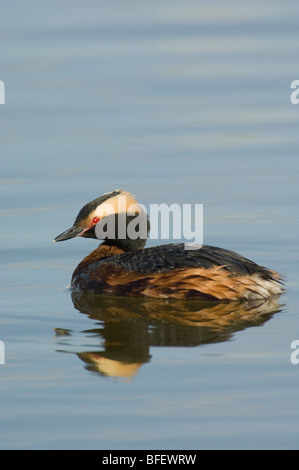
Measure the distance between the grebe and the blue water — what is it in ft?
0.51

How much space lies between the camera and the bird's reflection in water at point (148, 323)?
809 centimetres

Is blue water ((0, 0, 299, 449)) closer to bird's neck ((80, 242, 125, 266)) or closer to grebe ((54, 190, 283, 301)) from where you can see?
grebe ((54, 190, 283, 301))

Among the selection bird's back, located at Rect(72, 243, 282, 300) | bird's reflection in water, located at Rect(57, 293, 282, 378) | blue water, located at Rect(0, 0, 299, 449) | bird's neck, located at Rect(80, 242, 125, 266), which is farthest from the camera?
bird's neck, located at Rect(80, 242, 125, 266)

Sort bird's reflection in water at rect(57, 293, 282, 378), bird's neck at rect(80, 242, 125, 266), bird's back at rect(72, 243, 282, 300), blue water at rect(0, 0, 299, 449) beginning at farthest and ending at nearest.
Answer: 1. bird's neck at rect(80, 242, 125, 266)
2. bird's back at rect(72, 243, 282, 300)
3. bird's reflection in water at rect(57, 293, 282, 378)
4. blue water at rect(0, 0, 299, 449)

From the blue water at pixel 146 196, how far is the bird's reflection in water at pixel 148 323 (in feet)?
0.08

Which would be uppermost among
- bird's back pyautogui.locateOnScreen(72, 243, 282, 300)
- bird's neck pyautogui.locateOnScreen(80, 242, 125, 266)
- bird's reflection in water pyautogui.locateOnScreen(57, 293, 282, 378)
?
bird's neck pyautogui.locateOnScreen(80, 242, 125, 266)

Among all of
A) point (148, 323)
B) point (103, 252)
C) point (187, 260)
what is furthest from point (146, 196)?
point (148, 323)

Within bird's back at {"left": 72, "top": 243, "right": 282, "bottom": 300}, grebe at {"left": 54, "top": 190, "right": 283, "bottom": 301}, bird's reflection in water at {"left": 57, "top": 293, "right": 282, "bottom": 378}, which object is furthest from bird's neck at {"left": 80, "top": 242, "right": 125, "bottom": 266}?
bird's reflection in water at {"left": 57, "top": 293, "right": 282, "bottom": 378}

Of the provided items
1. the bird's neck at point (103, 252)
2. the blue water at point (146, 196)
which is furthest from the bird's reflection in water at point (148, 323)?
the bird's neck at point (103, 252)

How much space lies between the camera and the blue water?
7.05 meters

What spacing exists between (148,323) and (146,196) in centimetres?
301

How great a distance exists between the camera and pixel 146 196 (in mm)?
11805

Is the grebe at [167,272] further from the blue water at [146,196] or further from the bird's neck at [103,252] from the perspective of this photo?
the blue water at [146,196]
